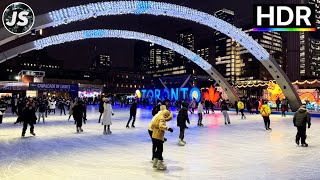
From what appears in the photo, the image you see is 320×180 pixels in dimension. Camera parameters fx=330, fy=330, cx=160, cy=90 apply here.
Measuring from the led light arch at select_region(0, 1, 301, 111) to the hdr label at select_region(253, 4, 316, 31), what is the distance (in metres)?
11.2

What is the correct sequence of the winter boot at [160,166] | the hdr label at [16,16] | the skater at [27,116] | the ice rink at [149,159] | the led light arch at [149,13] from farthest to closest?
the led light arch at [149,13] → the skater at [27,116] → the hdr label at [16,16] → the winter boot at [160,166] → the ice rink at [149,159]

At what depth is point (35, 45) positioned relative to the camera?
27.7 metres

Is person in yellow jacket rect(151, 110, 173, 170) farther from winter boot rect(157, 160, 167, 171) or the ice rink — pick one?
the ice rink

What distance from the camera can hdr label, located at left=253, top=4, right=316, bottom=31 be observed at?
11.9m

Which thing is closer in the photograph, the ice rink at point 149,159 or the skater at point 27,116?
the ice rink at point 149,159

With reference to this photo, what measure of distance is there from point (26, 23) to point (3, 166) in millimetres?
7513

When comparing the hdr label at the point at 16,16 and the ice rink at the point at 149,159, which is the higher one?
the hdr label at the point at 16,16

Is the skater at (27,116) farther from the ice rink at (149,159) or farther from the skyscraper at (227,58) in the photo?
the skyscraper at (227,58)

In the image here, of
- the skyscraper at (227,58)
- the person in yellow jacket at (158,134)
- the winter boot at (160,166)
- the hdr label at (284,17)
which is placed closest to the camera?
the winter boot at (160,166)

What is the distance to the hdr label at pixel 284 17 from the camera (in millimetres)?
11891

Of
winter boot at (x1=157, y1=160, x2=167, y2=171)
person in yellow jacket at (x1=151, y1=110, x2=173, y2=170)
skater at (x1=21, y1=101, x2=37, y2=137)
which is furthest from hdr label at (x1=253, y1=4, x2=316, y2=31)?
skater at (x1=21, y1=101, x2=37, y2=137)

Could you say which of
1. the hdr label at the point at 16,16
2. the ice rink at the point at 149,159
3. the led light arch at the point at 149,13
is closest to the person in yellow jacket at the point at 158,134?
the ice rink at the point at 149,159

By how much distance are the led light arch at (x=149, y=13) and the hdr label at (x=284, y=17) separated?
1122 centimetres

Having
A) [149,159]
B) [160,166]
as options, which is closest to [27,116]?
[149,159]
